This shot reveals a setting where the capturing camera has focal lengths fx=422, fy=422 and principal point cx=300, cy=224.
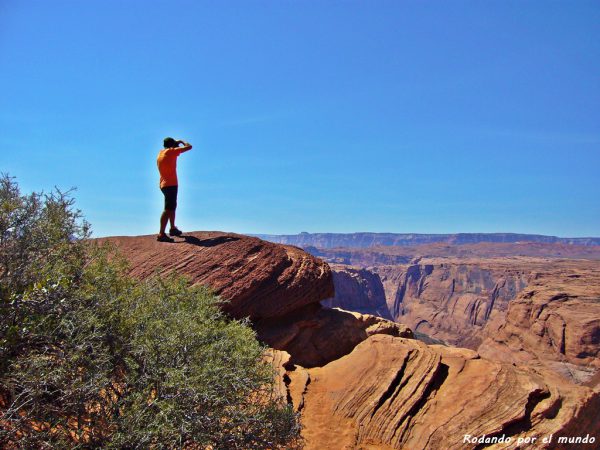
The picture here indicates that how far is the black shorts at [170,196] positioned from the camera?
11125 mm

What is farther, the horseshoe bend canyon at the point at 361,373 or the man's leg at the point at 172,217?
the man's leg at the point at 172,217

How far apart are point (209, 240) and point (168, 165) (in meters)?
2.81

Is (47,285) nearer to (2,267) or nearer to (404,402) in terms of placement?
(2,267)

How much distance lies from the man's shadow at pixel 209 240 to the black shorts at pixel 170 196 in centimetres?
149

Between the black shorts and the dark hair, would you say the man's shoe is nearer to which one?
the black shorts

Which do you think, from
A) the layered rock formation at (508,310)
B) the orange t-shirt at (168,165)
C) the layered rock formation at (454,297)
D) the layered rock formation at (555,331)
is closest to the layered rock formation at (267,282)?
the orange t-shirt at (168,165)

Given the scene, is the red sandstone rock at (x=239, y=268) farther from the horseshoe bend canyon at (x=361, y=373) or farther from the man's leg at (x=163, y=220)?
the man's leg at (x=163, y=220)

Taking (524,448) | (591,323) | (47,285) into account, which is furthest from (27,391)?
(591,323)

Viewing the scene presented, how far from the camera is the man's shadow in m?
12.5

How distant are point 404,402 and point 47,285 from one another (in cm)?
716

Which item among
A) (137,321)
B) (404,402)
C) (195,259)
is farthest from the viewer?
(195,259)

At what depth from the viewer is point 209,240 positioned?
42.1ft

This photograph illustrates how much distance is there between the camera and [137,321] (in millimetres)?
5793

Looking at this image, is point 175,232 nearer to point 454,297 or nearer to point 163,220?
point 163,220
